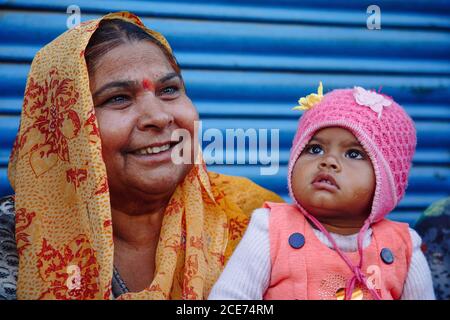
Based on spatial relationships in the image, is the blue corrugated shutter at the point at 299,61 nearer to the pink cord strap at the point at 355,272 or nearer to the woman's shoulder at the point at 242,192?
the woman's shoulder at the point at 242,192

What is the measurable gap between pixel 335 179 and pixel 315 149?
193 millimetres

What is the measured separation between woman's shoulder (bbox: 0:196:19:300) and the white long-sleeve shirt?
72cm

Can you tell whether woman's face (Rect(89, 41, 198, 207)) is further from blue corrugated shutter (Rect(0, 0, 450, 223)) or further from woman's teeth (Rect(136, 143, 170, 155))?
blue corrugated shutter (Rect(0, 0, 450, 223))

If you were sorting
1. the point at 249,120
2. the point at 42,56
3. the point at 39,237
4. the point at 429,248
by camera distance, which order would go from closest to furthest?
the point at 39,237
the point at 42,56
the point at 429,248
the point at 249,120

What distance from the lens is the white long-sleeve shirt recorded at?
2.30 m

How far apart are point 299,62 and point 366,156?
0.95 meters

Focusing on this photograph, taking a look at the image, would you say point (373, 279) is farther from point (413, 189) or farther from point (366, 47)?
point (366, 47)

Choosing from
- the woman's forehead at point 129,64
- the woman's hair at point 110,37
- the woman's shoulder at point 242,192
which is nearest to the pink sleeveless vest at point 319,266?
the woman's shoulder at point 242,192

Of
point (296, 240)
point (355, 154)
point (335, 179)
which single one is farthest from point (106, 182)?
point (355, 154)

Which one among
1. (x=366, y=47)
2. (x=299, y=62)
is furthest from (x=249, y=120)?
Result: (x=366, y=47)

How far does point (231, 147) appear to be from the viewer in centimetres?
324

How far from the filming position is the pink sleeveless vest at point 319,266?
91.3 inches

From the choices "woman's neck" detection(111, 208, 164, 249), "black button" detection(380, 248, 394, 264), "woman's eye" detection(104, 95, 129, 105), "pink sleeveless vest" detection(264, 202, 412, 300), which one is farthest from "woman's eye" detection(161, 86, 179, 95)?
"black button" detection(380, 248, 394, 264)

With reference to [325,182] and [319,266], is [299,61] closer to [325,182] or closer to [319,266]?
[325,182]
